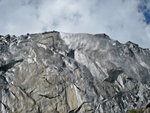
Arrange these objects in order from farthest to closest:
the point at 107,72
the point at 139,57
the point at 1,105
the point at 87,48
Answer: the point at 139,57
the point at 87,48
the point at 107,72
the point at 1,105

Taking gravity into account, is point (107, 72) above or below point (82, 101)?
above

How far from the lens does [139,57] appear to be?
66000mm

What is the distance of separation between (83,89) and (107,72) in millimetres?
7384

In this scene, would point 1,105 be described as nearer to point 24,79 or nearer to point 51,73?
point 24,79

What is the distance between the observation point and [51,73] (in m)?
51.3

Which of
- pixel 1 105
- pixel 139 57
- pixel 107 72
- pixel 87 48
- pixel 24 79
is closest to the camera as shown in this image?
pixel 1 105

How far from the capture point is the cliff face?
1916 inches

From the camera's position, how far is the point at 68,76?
51.8 m

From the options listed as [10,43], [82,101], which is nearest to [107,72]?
[82,101]

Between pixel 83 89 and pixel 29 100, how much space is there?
337 inches

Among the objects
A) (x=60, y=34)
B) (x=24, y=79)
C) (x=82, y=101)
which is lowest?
(x=82, y=101)

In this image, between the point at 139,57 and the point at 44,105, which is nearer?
the point at 44,105

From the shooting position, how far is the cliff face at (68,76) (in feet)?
160

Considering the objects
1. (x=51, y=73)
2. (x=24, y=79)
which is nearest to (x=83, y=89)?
(x=51, y=73)
